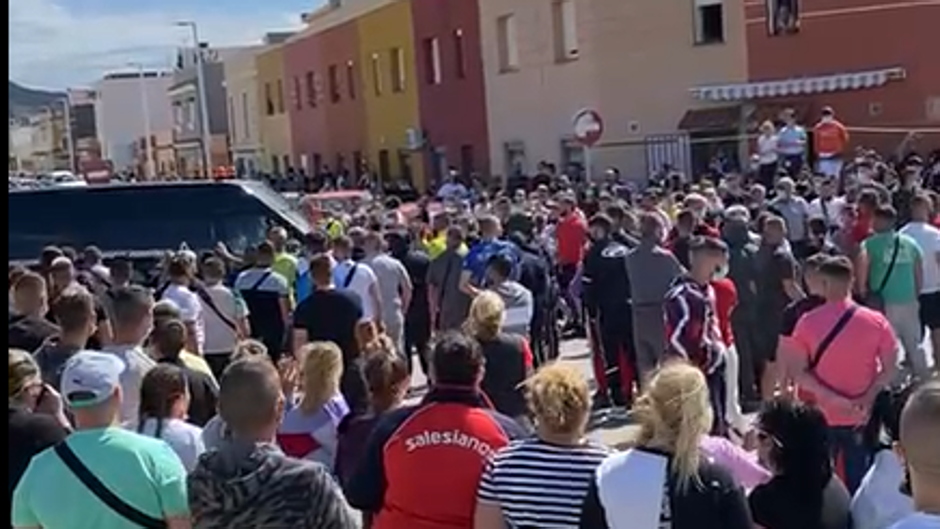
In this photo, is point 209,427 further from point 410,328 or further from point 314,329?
point 410,328

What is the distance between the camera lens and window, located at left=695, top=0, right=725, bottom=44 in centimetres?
3194

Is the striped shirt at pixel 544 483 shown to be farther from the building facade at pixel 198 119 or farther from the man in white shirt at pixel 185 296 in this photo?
the building facade at pixel 198 119

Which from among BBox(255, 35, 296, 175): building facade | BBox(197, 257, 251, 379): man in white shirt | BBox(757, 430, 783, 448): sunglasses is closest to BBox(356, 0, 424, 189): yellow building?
BBox(255, 35, 296, 175): building facade

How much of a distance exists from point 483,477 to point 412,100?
128 feet

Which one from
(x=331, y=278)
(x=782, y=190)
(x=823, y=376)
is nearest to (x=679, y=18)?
(x=782, y=190)

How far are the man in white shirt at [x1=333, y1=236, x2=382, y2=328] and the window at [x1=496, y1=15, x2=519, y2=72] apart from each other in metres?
25.3

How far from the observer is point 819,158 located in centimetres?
2411

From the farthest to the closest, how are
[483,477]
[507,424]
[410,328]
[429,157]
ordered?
[429,157], [410,328], [507,424], [483,477]

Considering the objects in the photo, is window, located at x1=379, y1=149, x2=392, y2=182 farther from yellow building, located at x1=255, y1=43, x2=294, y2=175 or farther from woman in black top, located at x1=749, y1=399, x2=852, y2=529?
woman in black top, located at x1=749, y1=399, x2=852, y2=529

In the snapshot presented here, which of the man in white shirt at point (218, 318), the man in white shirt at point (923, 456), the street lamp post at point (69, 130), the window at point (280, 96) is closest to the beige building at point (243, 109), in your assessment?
the window at point (280, 96)

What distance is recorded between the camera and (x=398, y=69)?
4544 centimetres

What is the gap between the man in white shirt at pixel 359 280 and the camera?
1280 centimetres

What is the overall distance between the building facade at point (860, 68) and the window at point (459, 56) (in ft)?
37.9

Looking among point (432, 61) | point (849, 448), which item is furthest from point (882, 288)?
point (432, 61)
